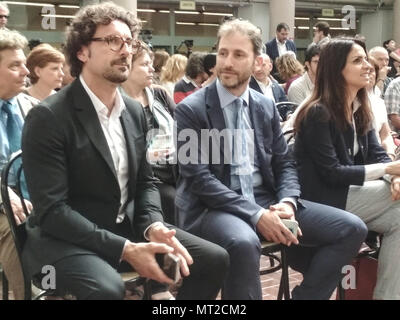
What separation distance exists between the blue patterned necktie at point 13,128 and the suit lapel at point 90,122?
92cm

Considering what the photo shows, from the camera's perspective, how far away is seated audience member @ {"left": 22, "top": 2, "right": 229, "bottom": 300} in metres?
2.08

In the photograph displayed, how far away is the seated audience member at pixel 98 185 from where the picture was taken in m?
2.08

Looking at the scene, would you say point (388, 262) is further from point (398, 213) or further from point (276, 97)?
point (276, 97)

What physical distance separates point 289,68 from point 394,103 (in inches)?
91.8

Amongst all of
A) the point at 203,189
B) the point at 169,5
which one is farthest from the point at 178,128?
the point at 169,5

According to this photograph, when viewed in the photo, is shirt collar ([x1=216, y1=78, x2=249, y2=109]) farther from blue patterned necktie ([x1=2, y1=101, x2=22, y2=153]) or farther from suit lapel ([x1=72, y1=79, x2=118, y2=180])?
blue patterned necktie ([x1=2, y1=101, x2=22, y2=153])

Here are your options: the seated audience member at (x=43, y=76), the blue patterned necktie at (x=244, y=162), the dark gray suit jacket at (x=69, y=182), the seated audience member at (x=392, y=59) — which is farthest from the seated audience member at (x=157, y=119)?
the seated audience member at (x=392, y=59)

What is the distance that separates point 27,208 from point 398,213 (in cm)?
192

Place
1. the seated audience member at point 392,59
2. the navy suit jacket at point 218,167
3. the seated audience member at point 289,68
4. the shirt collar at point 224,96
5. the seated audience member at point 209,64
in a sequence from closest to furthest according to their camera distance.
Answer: the navy suit jacket at point 218,167 < the shirt collar at point 224,96 < the seated audience member at point 209,64 < the seated audience member at point 289,68 < the seated audience member at point 392,59

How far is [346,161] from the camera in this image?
304 centimetres

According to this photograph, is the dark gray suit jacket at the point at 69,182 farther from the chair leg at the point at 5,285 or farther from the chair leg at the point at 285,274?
the chair leg at the point at 285,274

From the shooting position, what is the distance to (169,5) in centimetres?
1331

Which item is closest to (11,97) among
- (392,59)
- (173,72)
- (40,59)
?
(40,59)

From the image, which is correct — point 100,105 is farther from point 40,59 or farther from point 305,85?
point 305,85
